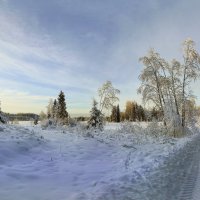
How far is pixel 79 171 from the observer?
978cm

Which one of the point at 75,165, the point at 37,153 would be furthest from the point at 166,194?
the point at 37,153

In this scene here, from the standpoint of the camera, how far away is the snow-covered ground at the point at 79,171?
7.47 meters

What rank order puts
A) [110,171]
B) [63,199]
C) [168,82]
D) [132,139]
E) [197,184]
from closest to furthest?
1. [63,199]
2. [197,184]
3. [110,171]
4. [132,139]
5. [168,82]

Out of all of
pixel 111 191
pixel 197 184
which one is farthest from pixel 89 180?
pixel 197 184

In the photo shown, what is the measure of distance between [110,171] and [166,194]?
2.80 meters

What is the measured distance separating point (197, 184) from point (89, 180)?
105 inches

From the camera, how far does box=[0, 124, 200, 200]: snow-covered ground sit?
7473mm

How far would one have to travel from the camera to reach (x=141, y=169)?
10.6 m

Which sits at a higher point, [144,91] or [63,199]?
[144,91]

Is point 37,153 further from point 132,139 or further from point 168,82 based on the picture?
point 168,82

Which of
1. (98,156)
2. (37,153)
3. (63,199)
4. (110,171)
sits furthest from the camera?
(98,156)

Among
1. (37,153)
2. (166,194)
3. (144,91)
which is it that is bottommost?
(166,194)

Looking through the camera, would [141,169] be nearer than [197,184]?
No

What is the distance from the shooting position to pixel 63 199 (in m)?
6.95
